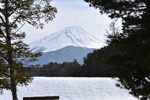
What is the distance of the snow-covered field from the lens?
1878cm

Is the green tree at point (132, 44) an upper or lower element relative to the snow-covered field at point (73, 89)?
upper

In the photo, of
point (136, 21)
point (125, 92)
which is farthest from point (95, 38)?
point (136, 21)

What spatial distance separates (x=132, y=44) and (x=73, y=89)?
11843 millimetres

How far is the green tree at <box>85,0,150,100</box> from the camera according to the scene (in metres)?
8.02

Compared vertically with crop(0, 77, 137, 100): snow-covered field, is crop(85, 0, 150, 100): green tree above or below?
above

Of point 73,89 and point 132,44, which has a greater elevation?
point 132,44

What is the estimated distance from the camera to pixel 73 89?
19.5 metres

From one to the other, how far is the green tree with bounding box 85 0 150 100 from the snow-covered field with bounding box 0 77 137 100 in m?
10.6

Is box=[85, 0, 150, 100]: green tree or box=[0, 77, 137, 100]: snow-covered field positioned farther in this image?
box=[0, 77, 137, 100]: snow-covered field

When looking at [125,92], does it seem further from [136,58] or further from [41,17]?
[136,58]

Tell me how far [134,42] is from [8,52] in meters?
6.67

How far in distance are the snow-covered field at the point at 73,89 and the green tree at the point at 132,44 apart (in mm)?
10554

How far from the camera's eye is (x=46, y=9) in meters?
13.9

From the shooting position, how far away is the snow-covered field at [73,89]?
18781mm
